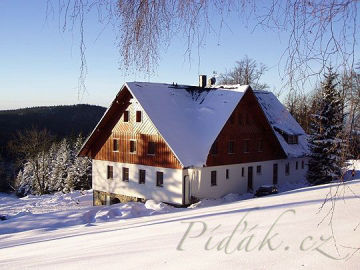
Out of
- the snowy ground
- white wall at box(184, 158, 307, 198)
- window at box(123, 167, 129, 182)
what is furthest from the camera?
window at box(123, 167, 129, 182)

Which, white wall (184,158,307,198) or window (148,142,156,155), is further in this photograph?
window (148,142,156,155)

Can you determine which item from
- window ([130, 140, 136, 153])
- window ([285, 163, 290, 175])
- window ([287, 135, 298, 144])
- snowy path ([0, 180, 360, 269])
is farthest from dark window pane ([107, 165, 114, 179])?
snowy path ([0, 180, 360, 269])

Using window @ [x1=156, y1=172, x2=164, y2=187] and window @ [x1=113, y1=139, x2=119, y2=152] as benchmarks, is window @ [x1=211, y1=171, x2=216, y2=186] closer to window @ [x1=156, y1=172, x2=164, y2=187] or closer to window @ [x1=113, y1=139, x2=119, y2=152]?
window @ [x1=156, y1=172, x2=164, y2=187]

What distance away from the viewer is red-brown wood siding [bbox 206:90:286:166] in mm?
25344

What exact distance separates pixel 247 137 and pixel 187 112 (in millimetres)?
4449

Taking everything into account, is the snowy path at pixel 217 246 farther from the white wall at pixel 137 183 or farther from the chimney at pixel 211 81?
the chimney at pixel 211 81

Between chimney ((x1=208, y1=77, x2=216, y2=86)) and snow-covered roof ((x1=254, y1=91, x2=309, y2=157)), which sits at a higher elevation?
chimney ((x1=208, y1=77, x2=216, y2=86))

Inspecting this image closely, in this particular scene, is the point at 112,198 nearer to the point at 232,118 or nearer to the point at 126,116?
the point at 126,116

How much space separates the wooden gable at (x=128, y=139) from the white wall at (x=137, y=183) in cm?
36

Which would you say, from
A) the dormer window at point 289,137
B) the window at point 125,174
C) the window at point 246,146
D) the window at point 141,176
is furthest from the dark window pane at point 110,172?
the dormer window at point 289,137

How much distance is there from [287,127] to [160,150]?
497 inches

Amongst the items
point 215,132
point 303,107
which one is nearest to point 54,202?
point 215,132

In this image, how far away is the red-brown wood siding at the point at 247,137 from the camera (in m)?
25.3

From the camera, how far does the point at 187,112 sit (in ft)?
86.5
